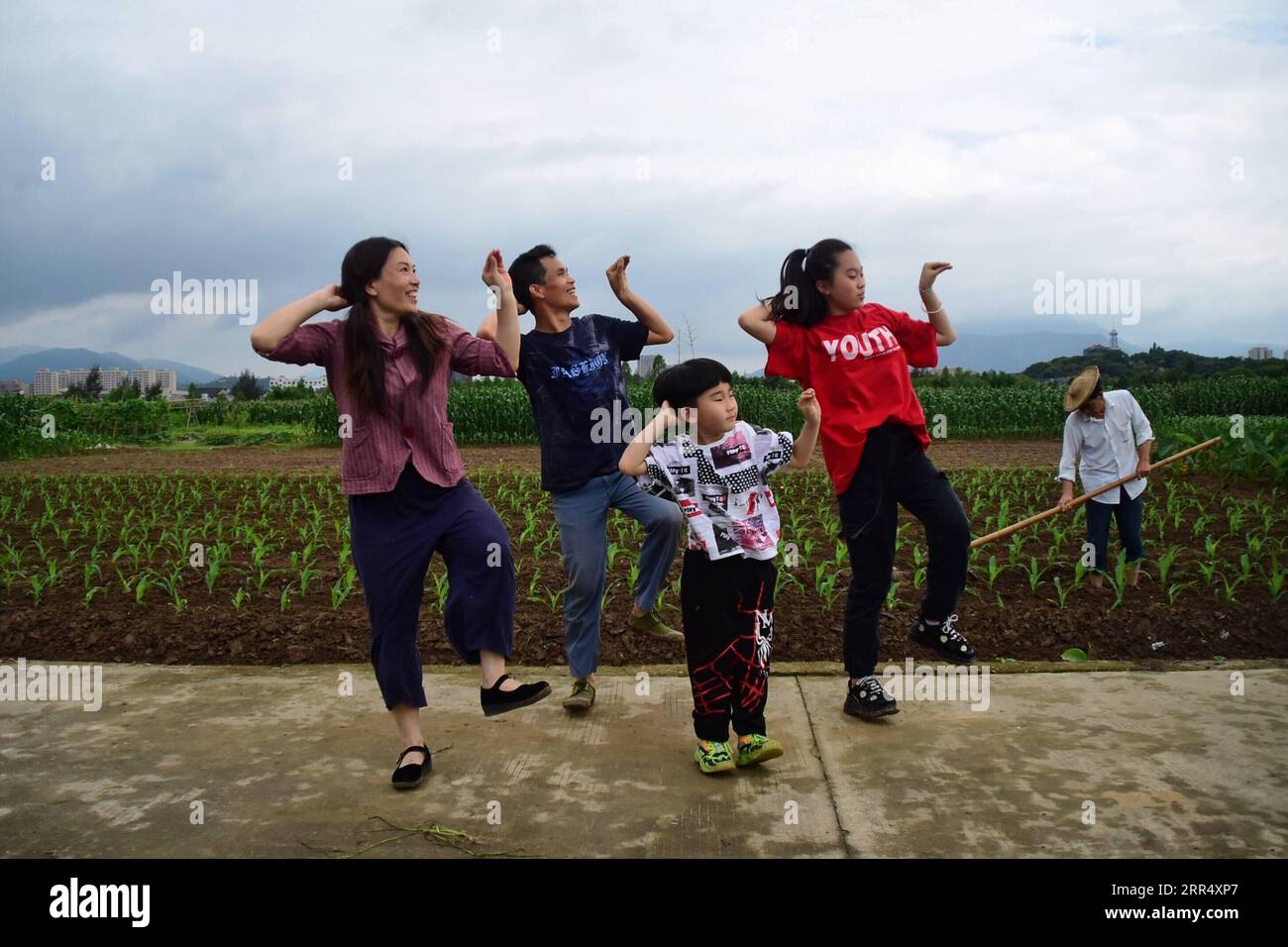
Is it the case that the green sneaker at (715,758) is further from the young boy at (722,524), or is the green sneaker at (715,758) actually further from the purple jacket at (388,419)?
the purple jacket at (388,419)

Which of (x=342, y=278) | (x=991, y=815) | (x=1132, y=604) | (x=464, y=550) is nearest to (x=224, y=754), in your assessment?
(x=464, y=550)

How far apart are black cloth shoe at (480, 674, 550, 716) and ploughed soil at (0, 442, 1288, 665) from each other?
1.48 metres

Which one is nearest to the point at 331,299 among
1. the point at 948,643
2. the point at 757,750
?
the point at 757,750

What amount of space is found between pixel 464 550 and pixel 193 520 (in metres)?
6.64

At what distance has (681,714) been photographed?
423 cm

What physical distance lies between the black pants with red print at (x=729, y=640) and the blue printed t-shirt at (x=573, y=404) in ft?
2.57

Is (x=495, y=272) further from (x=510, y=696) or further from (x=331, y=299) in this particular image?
(x=510, y=696)

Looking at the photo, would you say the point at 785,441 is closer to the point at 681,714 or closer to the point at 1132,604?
the point at 681,714

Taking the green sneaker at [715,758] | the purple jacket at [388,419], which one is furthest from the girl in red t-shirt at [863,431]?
the purple jacket at [388,419]

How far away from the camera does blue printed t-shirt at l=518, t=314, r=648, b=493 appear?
4.29 m

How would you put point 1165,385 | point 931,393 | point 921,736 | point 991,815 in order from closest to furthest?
point 991,815 < point 921,736 < point 931,393 < point 1165,385

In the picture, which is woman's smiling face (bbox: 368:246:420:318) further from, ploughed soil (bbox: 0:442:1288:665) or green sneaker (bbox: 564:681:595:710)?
ploughed soil (bbox: 0:442:1288:665)

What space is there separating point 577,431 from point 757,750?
1.45 m

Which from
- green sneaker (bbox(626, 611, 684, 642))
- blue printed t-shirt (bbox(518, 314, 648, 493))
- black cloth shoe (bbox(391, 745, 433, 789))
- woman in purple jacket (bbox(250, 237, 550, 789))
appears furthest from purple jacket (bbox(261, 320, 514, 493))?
green sneaker (bbox(626, 611, 684, 642))
